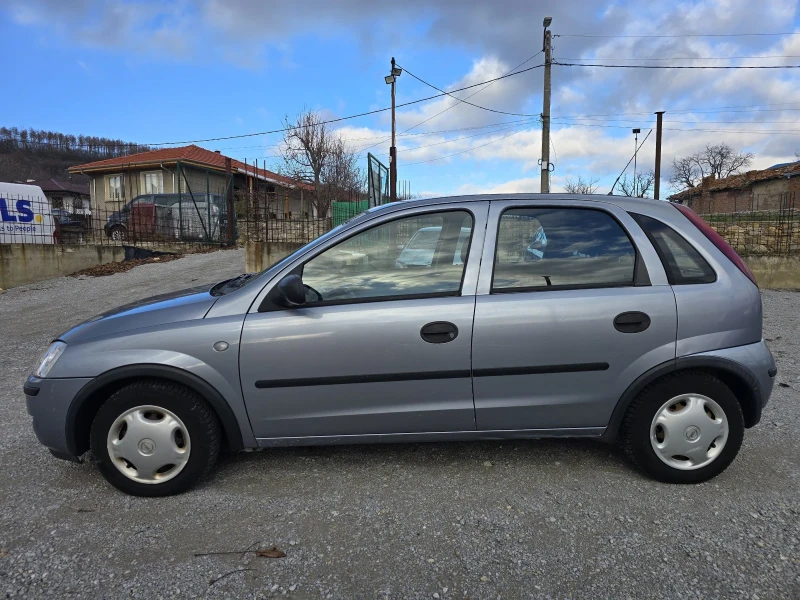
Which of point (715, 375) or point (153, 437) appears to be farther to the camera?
point (715, 375)

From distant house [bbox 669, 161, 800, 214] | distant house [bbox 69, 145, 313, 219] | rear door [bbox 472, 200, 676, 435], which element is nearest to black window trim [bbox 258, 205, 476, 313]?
rear door [bbox 472, 200, 676, 435]

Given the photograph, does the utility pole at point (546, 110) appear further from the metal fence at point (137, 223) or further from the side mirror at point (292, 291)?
the side mirror at point (292, 291)

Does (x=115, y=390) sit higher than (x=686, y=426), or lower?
higher

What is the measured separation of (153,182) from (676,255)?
1346 inches

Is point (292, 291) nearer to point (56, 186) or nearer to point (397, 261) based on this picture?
point (397, 261)

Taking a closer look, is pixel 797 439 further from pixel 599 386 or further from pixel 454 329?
pixel 454 329

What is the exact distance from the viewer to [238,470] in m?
3.04

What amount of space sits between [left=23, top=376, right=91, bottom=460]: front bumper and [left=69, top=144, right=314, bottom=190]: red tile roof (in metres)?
26.9

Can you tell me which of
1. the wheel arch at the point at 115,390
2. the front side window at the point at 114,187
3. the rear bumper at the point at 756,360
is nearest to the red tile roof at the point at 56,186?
the front side window at the point at 114,187

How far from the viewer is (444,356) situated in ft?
8.70

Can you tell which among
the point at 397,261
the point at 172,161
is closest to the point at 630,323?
the point at 397,261

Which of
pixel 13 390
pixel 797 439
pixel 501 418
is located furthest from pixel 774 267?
pixel 13 390

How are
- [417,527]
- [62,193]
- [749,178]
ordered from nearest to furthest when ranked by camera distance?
1. [417,527]
2. [749,178]
3. [62,193]

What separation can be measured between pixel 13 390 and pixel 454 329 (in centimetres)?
445
